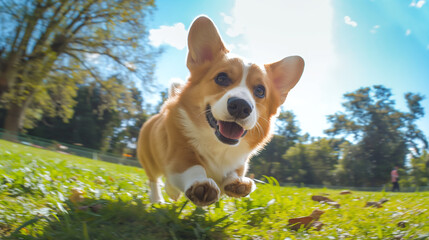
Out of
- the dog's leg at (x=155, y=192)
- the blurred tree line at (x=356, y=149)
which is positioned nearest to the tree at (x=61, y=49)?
the dog's leg at (x=155, y=192)

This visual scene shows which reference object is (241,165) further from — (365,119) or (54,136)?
(365,119)

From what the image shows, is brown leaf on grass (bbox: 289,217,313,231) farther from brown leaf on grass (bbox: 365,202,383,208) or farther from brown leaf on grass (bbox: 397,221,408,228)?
brown leaf on grass (bbox: 365,202,383,208)

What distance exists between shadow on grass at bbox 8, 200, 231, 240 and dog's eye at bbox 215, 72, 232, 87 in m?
1.28

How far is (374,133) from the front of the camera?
4725 cm

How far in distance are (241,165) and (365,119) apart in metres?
52.4

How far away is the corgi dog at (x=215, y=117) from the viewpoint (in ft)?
9.08

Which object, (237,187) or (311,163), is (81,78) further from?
(311,163)

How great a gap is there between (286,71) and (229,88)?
108 centimetres

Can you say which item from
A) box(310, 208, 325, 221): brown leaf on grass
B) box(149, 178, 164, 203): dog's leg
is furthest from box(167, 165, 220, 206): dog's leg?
box(149, 178, 164, 203): dog's leg

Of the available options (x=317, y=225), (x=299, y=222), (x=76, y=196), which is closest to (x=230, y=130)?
(x=299, y=222)

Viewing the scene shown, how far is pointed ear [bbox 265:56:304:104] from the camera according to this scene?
3.74 meters

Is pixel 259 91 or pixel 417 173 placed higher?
pixel 417 173

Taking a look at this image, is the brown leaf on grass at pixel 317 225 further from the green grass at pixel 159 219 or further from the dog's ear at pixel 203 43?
the dog's ear at pixel 203 43

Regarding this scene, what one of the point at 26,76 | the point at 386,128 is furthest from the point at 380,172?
the point at 26,76
